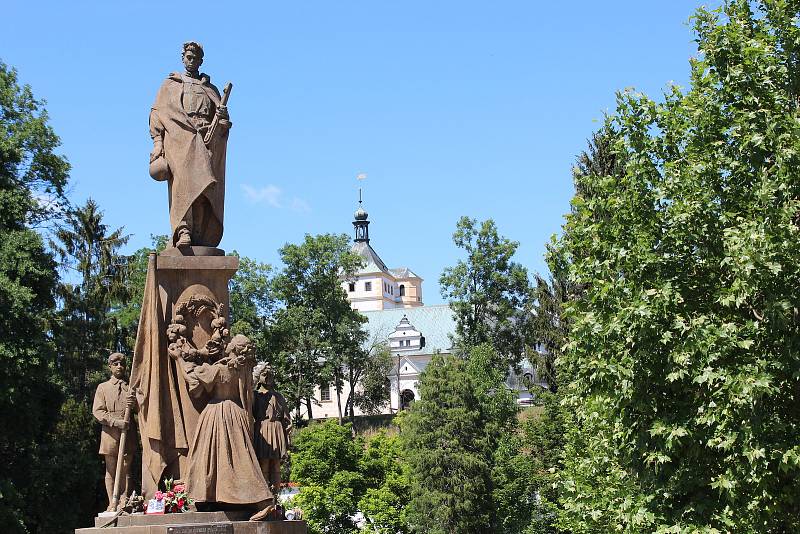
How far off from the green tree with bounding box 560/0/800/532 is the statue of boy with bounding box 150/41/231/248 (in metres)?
7.87

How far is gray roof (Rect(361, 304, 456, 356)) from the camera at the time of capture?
13562 centimetres

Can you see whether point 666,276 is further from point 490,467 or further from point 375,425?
point 375,425

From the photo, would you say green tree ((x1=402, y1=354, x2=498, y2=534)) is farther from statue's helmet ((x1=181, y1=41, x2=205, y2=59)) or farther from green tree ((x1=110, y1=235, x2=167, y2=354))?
statue's helmet ((x1=181, y1=41, x2=205, y2=59))

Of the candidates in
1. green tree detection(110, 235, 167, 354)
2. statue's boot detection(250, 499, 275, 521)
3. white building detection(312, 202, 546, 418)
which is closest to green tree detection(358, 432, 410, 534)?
green tree detection(110, 235, 167, 354)

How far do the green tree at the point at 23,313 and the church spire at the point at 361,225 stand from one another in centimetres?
12647

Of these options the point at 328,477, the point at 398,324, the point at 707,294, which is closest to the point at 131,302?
the point at 328,477

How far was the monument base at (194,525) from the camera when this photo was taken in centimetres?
1053

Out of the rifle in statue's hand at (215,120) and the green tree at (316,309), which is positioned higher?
→ the green tree at (316,309)

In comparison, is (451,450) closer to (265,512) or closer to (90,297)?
(90,297)

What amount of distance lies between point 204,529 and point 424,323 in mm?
130134

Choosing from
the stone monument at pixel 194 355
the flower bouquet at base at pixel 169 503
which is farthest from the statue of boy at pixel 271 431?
the flower bouquet at base at pixel 169 503

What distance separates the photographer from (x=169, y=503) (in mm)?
10891

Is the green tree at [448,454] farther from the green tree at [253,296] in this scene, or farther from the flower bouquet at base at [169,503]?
the flower bouquet at base at [169,503]

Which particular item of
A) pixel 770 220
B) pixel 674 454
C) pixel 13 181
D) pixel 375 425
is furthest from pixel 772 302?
pixel 375 425
